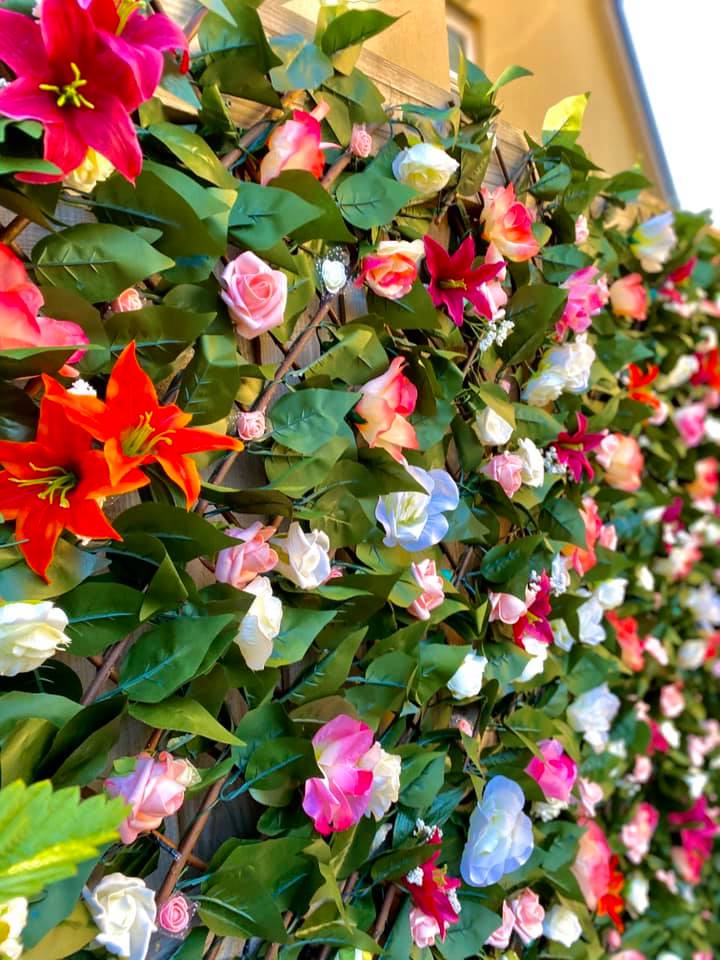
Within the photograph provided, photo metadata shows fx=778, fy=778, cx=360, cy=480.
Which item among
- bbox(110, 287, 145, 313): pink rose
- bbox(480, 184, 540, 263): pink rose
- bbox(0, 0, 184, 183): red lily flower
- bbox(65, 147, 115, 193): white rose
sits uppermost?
bbox(0, 0, 184, 183): red lily flower

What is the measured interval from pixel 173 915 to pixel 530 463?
627mm

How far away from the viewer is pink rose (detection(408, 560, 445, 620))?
83 centimetres

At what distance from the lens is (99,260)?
22.8 inches

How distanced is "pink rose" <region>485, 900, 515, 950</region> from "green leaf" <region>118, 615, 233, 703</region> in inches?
21.5

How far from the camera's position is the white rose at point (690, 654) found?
146 cm

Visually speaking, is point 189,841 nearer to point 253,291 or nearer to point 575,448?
point 253,291

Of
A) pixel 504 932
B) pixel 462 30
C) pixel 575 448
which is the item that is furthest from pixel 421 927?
pixel 462 30

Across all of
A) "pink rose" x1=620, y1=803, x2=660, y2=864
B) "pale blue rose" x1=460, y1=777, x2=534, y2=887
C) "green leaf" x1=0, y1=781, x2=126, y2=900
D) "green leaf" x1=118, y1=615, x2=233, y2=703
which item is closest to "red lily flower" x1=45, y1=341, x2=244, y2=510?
"green leaf" x1=118, y1=615, x2=233, y2=703

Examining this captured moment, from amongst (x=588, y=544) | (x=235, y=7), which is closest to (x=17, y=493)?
(x=235, y=7)

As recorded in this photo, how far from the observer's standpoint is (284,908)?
0.68 m

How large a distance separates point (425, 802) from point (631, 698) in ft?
2.04

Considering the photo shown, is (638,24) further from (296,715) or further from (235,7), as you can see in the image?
(296,715)

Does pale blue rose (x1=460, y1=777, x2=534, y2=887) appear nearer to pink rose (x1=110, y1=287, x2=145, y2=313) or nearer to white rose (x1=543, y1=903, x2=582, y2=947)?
white rose (x1=543, y1=903, x2=582, y2=947)

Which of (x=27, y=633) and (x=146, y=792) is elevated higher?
(x=27, y=633)
